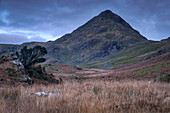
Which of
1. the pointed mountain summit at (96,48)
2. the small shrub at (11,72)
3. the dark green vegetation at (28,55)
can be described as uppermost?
the pointed mountain summit at (96,48)

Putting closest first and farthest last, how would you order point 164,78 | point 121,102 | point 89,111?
point 89,111 < point 121,102 < point 164,78

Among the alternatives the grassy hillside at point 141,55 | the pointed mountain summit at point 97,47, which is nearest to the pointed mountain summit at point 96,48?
the pointed mountain summit at point 97,47

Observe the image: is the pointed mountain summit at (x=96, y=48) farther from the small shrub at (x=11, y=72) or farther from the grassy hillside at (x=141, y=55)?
the small shrub at (x=11, y=72)

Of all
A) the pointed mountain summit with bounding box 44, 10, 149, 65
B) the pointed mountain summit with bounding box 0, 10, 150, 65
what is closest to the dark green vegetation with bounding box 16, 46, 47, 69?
the pointed mountain summit with bounding box 0, 10, 150, 65

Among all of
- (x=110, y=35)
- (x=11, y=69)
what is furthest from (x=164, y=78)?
(x=110, y=35)

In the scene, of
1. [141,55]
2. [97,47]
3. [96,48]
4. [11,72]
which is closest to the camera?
[11,72]

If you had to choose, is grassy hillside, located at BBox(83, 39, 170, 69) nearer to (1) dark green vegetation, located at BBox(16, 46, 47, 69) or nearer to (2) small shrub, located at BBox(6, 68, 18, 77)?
(1) dark green vegetation, located at BBox(16, 46, 47, 69)

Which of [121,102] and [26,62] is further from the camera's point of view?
[26,62]

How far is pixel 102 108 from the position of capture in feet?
9.99

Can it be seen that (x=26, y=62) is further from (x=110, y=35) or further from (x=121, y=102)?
(x=110, y=35)

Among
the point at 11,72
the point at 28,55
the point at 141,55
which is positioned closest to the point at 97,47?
the point at 141,55

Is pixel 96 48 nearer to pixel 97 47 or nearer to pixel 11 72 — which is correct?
pixel 97 47

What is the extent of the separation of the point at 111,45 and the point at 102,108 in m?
137

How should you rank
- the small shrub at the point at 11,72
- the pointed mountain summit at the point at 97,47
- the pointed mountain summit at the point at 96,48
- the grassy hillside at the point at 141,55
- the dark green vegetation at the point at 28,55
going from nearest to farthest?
the small shrub at the point at 11,72, the dark green vegetation at the point at 28,55, the grassy hillside at the point at 141,55, the pointed mountain summit at the point at 96,48, the pointed mountain summit at the point at 97,47
